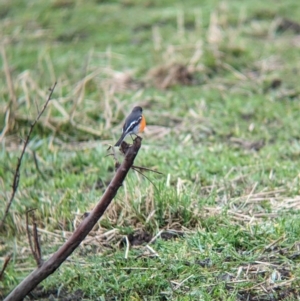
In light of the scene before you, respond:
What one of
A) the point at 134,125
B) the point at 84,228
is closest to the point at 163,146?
the point at 134,125

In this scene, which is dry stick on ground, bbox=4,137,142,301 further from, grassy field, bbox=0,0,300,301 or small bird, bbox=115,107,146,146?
small bird, bbox=115,107,146,146

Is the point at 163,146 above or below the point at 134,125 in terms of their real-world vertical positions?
below

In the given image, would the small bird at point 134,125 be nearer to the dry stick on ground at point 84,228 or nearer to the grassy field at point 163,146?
the grassy field at point 163,146

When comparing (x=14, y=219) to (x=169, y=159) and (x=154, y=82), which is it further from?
(x=154, y=82)

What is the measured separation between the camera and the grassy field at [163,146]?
382 centimetres


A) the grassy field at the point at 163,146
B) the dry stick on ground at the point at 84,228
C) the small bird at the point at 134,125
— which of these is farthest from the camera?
the small bird at the point at 134,125

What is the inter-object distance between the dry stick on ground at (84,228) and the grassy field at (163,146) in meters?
0.57

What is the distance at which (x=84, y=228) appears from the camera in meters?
3.19

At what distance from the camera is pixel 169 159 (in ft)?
17.7

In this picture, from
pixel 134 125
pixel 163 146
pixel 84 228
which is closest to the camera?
pixel 84 228

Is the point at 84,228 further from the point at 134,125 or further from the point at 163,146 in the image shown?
the point at 163,146

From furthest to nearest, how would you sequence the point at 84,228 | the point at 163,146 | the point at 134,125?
1. the point at 163,146
2. the point at 134,125
3. the point at 84,228

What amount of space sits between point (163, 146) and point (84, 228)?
2.68 m

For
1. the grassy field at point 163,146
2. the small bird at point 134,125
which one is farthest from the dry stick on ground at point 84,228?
the small bird at point 134,125
